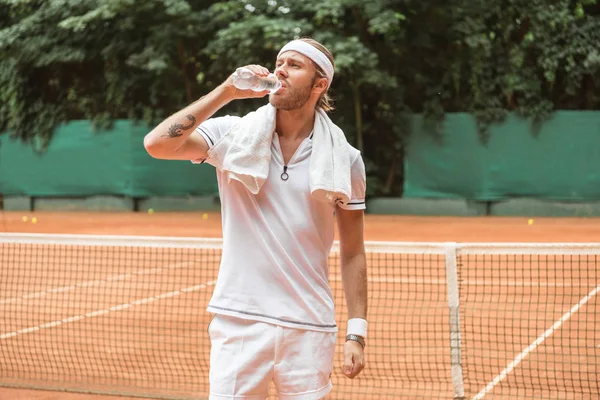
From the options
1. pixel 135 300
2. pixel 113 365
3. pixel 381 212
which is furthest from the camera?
pixel 381 212

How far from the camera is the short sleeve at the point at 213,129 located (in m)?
2.69

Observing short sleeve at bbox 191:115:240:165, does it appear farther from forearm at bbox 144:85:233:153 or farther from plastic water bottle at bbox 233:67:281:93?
plastic water bottle at bbox 233:67:281:93

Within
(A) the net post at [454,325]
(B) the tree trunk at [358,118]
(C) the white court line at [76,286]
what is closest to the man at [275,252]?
(A) the net post at [454,325]

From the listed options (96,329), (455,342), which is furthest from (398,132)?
(455,342)

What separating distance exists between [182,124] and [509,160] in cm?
1682

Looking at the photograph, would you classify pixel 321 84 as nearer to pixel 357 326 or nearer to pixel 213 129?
pixel 213 129

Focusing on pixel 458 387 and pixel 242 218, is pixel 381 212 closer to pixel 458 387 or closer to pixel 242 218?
pixel 458 387

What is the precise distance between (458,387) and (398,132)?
15022mm

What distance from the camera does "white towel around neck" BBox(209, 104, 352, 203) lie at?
2545 mm

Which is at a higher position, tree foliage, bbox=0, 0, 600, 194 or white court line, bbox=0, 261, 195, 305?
tree foliage, bbox=0, 0, 600, 194

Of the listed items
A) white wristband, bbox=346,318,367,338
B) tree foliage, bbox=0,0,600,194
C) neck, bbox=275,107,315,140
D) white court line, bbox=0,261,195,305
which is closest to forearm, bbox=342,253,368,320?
white wristband, bbox=346,318,367,338

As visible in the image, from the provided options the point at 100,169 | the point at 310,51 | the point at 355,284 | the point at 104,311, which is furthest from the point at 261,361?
the point at 100,169

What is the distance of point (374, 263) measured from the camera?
10.2 m

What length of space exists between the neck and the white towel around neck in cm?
4
